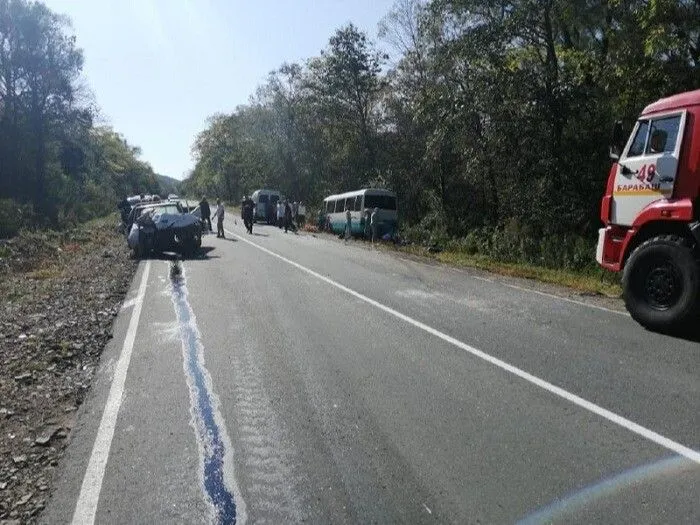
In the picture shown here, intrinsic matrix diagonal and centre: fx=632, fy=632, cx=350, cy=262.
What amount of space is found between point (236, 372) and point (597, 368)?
3696mm

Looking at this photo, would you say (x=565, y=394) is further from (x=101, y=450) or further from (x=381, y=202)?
(x=381, y=202)

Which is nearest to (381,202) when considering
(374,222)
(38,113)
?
(374,222)

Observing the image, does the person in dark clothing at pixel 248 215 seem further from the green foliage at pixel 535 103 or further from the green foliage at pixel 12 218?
the green foliage at pixel 12 218

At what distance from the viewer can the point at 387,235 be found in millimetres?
27500

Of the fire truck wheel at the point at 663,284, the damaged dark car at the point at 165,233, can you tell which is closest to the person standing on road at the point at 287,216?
the damaged dark car at the point at 165,233

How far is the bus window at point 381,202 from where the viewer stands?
1122 inches

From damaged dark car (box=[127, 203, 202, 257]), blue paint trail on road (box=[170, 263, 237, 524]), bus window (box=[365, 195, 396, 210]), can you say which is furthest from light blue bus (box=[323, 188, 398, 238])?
blue paint trail on road (box=[170, 263, 237, 524])

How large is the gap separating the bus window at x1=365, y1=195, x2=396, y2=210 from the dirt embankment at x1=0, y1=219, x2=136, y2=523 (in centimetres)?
1280

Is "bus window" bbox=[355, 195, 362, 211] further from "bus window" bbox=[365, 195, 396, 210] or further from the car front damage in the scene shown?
the car front damage

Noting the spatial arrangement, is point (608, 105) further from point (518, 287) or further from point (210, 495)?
point (210, 495)

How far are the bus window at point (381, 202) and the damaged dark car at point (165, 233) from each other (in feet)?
33.6

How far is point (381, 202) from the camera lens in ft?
94.2

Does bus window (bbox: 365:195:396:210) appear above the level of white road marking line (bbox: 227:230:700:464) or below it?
above

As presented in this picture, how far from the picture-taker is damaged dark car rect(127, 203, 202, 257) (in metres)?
19.3
